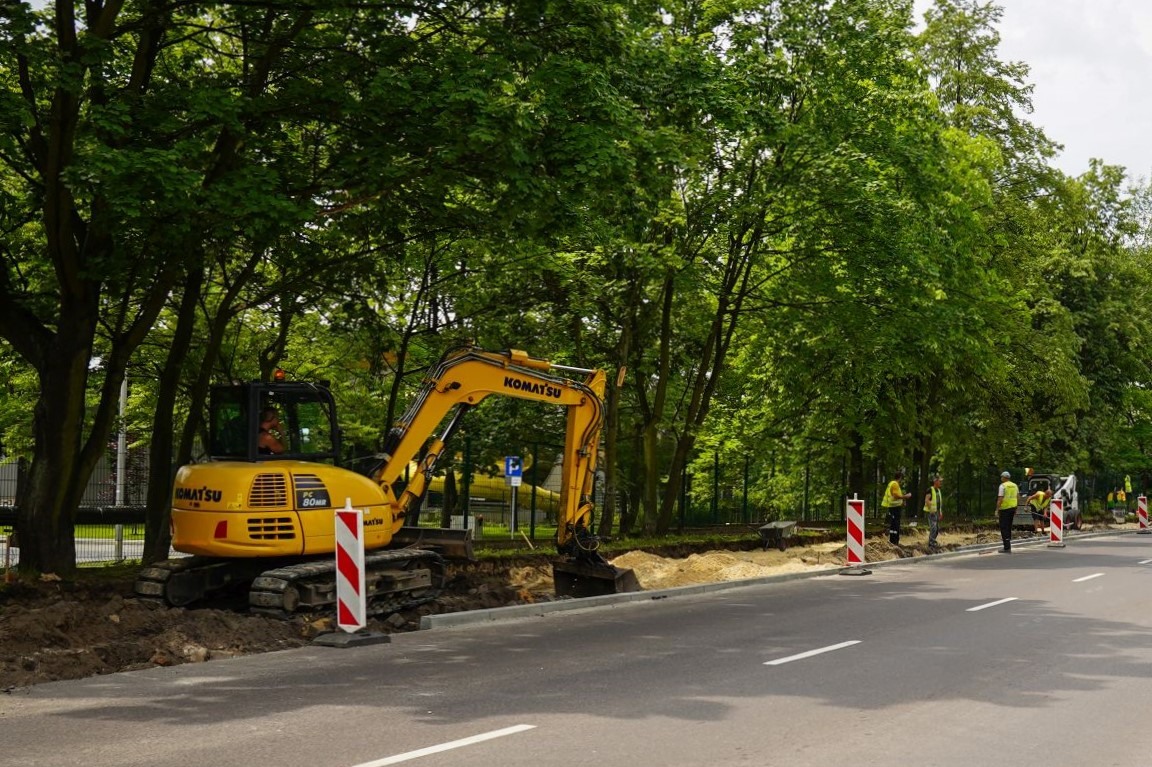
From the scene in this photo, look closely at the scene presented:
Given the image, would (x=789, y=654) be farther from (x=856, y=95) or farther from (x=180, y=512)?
(x=856, y=95)

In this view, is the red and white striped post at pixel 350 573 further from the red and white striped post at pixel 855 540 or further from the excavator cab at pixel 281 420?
the red and white striped post at pixel 855 540

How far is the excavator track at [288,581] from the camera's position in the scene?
13.1 metres

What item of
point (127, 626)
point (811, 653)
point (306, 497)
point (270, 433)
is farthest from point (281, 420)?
point (811, 653)

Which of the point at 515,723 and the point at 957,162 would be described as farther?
the point at 957,162

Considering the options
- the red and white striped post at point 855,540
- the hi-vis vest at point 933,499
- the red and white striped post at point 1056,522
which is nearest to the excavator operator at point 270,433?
the red and white striped post at point 855,540

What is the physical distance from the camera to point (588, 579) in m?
17.0

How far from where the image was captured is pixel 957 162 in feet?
113

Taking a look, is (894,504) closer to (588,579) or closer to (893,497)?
(893,497)

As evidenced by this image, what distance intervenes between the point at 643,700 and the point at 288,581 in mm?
5338

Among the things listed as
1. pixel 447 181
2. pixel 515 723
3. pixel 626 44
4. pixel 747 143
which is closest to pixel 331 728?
pixel 515 723

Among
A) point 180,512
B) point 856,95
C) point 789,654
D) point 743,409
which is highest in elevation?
point 856,95

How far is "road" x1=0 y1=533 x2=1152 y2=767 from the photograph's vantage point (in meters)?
7.47

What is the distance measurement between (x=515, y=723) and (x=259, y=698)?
2.20 metres

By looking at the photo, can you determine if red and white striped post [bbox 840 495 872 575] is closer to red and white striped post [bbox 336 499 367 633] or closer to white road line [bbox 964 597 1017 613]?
white road line [bbox 964 597 1017 613]
